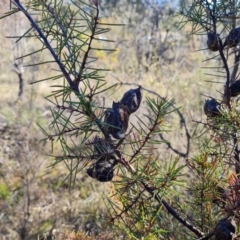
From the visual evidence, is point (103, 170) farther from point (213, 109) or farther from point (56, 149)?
point (56, 149)

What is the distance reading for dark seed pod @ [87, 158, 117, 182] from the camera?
50 centimetres

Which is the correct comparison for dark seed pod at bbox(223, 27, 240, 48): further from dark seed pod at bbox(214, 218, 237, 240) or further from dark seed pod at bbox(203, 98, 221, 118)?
dark seed pod at bbox(214, 218, 237, 240)

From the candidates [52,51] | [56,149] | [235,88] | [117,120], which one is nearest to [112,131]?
[117,120]

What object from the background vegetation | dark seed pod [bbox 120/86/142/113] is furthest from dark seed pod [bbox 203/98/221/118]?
the background vegetation

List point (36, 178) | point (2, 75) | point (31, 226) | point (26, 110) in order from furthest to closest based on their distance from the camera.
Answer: point (2, 75) → point (26, 110) → point (36, 178) → point (31, 226)

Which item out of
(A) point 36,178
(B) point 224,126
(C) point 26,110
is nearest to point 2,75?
(C) point 26,110

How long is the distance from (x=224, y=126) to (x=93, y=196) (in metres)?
2.87

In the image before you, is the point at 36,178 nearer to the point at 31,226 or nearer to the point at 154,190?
the point at 31,226

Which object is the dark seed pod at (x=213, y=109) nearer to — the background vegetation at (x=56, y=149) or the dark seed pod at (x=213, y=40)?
the dark seed pod at (x=213, y=40)

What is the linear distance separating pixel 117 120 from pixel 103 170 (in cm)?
7

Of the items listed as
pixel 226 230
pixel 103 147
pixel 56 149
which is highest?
pixel 103 147

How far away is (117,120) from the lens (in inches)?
18.5

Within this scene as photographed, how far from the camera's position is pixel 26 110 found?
3869 mm

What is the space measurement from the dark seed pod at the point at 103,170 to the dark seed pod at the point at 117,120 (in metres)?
0.05
